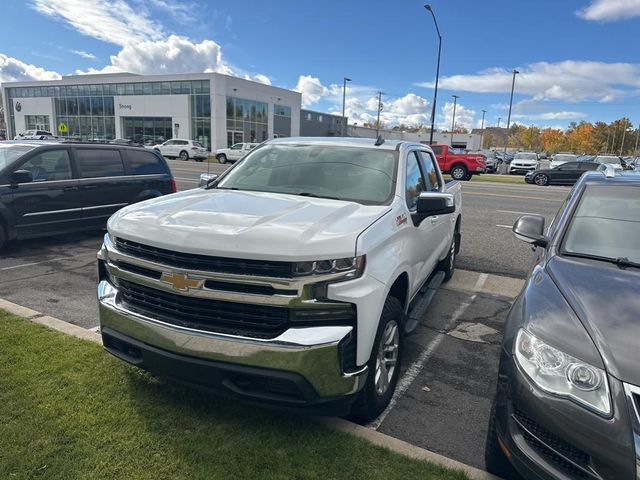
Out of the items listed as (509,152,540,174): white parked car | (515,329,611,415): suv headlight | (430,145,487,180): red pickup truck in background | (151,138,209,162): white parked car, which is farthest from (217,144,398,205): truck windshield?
(151,138,209,162): white parked car

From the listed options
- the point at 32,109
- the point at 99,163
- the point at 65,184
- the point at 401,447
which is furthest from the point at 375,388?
the point at 32,109

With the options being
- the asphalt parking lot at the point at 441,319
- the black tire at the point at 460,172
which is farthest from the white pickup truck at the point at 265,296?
the black tire at the point at 460,172

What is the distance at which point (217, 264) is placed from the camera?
2664 mm

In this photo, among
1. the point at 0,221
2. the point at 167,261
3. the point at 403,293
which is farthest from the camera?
the point at 0,221

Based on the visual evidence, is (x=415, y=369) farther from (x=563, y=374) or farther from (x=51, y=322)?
(x=51, y=322)

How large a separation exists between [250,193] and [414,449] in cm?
221

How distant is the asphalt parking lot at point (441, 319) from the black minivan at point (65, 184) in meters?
0.46

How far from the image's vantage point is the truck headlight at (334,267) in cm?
→ 259

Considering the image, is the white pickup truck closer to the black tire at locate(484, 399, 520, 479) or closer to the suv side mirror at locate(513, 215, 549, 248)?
the black tire at locate(484, 399, 520, 479)

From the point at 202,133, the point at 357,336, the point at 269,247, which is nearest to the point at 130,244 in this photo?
the point at 269,247

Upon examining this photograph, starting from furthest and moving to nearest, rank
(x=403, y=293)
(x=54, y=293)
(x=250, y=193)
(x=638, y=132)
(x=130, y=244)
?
(x=638, y=132) → (x=54, y=293) → (x=250, y=193) → (x=403, y=293) → (x=130, y=244)

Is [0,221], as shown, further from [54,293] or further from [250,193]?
[250,193]

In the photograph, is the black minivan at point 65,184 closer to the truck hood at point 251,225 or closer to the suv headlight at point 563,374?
the truck hood at point 251,225

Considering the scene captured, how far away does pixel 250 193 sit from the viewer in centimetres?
384
